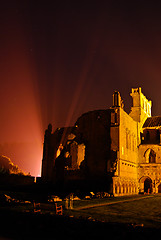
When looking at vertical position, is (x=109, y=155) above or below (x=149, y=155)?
below

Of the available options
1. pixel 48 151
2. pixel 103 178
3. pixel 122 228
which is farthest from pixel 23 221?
pixel 48 151

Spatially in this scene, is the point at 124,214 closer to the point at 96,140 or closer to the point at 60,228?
the point at 60,228

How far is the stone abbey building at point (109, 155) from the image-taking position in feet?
130

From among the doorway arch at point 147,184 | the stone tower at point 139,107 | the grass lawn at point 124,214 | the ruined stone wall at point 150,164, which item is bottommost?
the doorway arch at point 147,184

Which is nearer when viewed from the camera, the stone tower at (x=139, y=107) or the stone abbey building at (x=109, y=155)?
the stone abbey building at (x=109, y=155)

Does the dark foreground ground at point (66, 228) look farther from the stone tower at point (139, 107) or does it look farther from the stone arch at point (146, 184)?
the stone tower at point (139, 107)

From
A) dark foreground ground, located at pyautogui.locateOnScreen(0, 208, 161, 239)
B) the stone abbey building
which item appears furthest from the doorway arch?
dark foreground ground, located at pyautogui.locateOnScreen(0, 208, 161, 239)

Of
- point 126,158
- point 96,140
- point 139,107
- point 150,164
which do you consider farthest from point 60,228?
point 139,107

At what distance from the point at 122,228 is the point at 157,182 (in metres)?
37.7

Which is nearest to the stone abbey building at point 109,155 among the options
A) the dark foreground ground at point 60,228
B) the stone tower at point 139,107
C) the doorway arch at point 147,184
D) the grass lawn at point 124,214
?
the doorway arch at point 147,184

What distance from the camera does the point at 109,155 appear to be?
4094 centimetres

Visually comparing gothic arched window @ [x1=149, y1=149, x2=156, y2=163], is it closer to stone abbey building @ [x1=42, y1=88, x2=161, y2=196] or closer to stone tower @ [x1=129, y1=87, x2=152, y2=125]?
stone abbey building @ [x1=42, y1=88, x2=161, y2=196]

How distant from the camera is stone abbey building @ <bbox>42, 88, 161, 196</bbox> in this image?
3972 cm

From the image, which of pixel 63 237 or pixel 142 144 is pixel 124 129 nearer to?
pixel 142 144
